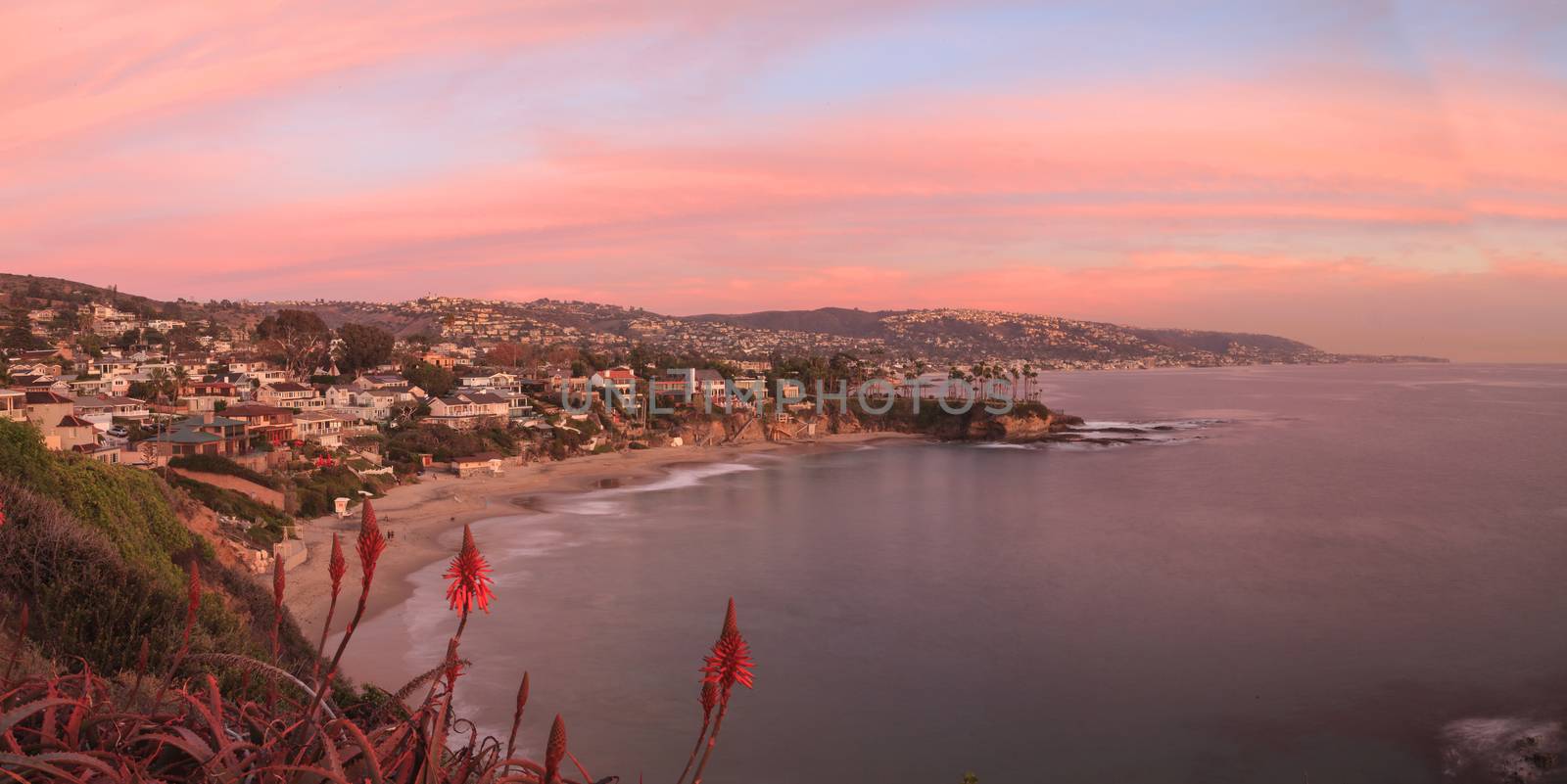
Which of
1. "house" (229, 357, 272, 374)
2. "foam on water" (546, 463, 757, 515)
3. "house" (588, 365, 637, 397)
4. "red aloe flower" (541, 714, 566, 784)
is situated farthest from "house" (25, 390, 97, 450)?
"house" (588, 365, 637, 397)

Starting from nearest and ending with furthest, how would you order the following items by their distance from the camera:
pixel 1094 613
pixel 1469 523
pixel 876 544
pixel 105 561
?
1. pixel 105 561
2. pixel 1094 613
3. pixel 876 544
4. pixel 1469 523

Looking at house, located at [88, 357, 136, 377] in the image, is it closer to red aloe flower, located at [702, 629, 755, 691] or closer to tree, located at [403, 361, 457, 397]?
tree, located at [403, 361, 457, 397]

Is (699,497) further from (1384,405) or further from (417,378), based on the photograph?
(1384,405)

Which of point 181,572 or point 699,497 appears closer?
point 181,572

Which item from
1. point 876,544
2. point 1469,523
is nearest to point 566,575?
point 876,544

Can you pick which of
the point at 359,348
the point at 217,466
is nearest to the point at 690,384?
the point at 359,348

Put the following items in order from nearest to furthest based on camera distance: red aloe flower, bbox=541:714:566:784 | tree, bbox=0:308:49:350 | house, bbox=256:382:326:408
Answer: red aloe flower, bbox=541:714:566:784 → house, bbox=256:382:326:408 → tree, bbox=0:308:49:350

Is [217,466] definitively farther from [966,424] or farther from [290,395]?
[966,424]
